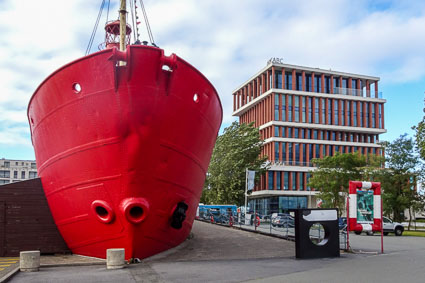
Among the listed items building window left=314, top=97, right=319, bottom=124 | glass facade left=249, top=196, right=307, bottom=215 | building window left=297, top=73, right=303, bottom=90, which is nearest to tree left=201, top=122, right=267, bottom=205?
glass facade left=249, top=196, right=307, bottom=215

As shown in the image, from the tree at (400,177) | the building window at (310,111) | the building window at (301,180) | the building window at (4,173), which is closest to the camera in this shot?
the tree at (400,177)

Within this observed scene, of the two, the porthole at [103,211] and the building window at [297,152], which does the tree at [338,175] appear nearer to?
the building window at [297,152]

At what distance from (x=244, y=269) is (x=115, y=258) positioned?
306cm

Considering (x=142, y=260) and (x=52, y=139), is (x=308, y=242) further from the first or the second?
(x=52, y=139)

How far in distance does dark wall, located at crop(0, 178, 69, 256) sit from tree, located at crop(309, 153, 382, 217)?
29831 mm

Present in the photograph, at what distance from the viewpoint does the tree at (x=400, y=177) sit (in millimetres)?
35906

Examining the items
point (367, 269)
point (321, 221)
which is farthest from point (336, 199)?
point (367, 269)

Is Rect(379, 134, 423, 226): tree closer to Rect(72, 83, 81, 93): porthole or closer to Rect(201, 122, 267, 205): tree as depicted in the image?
Rect(201, 122, 267, 205): tree

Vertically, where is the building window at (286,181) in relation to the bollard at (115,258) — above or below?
above

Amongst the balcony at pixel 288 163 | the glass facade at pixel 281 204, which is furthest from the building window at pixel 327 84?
the glass facade at pixel 281 204

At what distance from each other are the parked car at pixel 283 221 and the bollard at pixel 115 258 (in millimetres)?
10503

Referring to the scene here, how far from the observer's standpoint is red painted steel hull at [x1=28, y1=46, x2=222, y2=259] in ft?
32.2

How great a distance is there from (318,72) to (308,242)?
1923 inches

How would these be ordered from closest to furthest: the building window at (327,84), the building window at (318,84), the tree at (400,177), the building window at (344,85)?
the tree at (400,177), the building window at (318,84), the building window at (327,84), the building window at (344,85)
